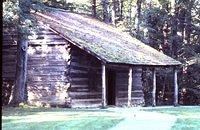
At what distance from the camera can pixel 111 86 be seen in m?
29.6

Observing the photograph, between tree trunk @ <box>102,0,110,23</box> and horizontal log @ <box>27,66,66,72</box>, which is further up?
tree trunk @ <box>102,0,110,23</box>

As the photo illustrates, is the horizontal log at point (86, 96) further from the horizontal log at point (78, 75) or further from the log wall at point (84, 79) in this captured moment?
the horizontal log at point (78, 75)

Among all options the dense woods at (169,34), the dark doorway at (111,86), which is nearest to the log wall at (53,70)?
the dark doorway at (111,86)

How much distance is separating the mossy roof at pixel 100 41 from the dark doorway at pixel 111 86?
82.5 inches

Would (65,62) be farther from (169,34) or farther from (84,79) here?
(169,34)

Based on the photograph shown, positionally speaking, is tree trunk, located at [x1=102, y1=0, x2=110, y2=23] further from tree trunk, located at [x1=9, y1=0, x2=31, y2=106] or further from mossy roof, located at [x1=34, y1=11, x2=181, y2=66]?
tree trunk, located at [x1=9, y1=0, x2=31, y2=106]

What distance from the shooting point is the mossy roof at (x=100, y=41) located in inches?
917

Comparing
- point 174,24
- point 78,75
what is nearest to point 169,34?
point 174,24

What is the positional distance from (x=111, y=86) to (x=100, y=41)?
466cm

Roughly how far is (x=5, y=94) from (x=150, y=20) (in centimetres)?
2258

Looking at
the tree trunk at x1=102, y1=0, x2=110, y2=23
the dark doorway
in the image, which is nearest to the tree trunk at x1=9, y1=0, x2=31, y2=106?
the dark doorway

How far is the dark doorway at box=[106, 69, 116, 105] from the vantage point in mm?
29234

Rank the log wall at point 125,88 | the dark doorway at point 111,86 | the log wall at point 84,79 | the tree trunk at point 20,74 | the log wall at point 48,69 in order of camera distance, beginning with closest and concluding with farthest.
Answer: the tree trunk at point 20,74, the log wall at point 48,69, the log wall at point 84,79, the log wall at point 125,88, the dark doorway at point 111,86

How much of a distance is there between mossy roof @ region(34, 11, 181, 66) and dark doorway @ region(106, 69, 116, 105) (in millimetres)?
2096
